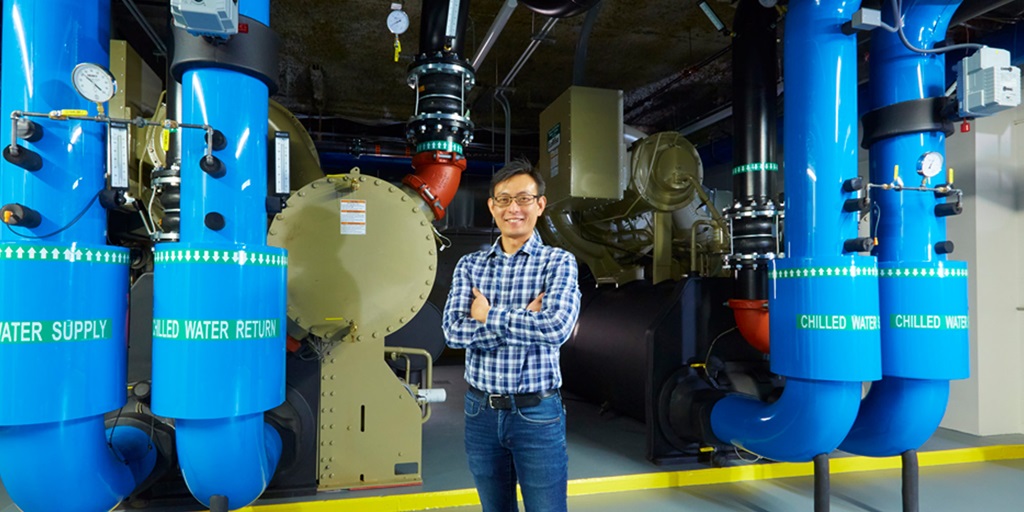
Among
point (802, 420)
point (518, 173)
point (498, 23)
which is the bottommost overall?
point (802, 420)

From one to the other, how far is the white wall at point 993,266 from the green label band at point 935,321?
2.07 metres

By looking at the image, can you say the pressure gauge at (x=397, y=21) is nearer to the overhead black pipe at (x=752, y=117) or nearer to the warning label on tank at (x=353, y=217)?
the warning label on tank at (x=353, y=217)

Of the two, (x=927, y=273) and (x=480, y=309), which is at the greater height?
(x=927, y=273)

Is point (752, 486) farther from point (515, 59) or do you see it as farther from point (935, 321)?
point (515, 59)

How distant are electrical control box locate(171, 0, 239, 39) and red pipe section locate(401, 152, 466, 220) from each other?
159 cm

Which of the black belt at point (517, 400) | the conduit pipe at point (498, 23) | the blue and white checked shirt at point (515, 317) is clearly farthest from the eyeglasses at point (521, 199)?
the conduit pipe at point (498, 23)

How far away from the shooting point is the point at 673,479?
11.0ft

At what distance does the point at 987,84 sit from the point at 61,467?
12.6ft

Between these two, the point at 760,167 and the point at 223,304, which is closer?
the point at 223,304

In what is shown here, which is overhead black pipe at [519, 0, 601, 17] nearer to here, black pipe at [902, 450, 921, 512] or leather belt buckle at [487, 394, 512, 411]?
leather belt buckle at [487, 394, 512, 411]

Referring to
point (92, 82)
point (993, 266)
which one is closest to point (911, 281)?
point (993, 266)

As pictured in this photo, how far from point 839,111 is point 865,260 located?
682 mm

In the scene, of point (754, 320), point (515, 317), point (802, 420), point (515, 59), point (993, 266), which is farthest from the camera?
point (515, 59)

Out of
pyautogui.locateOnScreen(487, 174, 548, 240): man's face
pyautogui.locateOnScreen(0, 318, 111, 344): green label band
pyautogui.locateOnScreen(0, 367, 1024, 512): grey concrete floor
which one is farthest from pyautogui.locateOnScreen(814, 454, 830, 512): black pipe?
pyautogui.locateOnScreen(0, 318, 111, 344): green label band
